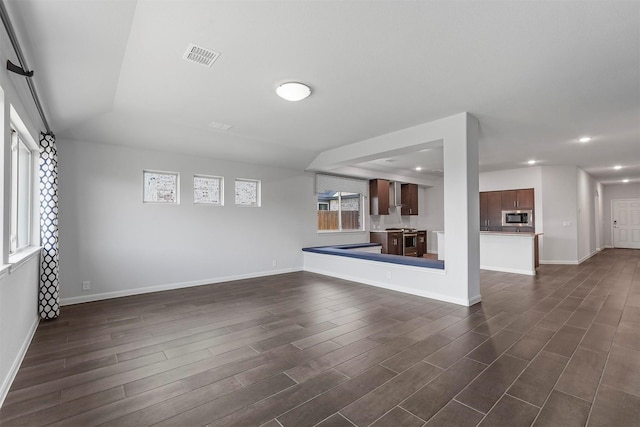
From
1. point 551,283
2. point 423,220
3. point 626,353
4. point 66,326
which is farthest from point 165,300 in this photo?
point 423,220

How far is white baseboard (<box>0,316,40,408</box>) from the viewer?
204 cm

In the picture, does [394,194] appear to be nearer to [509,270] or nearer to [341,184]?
[341,184]

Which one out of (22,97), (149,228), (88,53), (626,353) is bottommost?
(626,353)

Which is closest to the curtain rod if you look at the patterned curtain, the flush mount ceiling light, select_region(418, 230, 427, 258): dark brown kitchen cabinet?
the patterned curtain

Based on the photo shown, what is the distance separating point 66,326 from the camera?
3402 millimetres

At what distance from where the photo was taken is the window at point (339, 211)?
779cm

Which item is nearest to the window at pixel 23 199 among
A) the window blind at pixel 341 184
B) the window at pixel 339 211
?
the window blind at pixel 341 184

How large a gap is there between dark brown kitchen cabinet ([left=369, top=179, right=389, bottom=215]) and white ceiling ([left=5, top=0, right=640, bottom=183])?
3.61m

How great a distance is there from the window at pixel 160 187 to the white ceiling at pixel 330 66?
0.61 meters

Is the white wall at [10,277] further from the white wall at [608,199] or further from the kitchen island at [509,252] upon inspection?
the white wall at [608,199]

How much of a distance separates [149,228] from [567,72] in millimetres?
5865

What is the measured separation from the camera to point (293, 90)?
3123 millimetres

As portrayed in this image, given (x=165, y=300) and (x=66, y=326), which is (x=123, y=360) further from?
(x=165, y=300)

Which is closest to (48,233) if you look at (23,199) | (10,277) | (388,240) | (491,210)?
(23,199)
